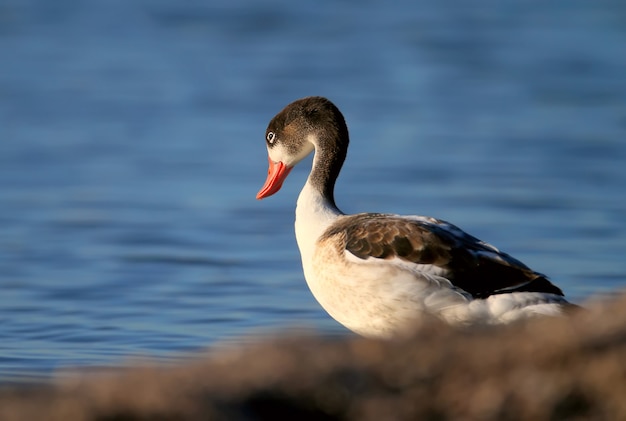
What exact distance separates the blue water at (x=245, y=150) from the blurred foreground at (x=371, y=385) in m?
0.41

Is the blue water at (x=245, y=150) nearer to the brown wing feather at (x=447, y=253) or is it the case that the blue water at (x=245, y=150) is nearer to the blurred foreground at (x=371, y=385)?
the blurred foreground at (x=371, y=385)

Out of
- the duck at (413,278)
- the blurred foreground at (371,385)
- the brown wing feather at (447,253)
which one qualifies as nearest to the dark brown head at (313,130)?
the duck at (413,278)

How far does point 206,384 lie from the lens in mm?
4059

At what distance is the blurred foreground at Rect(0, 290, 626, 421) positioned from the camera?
391 centimetres

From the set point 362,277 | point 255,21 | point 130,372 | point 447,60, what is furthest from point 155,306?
point 255,21

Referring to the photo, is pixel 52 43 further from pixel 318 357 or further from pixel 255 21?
pixel 318 357

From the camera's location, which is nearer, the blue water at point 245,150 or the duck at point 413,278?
the duck at point 413,278

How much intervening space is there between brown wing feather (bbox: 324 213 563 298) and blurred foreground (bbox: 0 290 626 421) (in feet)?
7.74

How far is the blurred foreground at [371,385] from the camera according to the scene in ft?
12.8

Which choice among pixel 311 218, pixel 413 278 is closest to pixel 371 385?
pixel 413 278

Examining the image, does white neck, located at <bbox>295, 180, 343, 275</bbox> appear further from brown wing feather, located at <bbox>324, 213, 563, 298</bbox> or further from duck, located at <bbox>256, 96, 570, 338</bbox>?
brown wing feather, located at <bbox>324, 213, 563, 298</bbox>

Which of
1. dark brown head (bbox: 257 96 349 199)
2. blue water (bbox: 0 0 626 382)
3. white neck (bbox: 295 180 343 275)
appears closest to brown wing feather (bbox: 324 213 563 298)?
white neck (bbox: 295 180 343 275)

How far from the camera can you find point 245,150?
47.7 ft

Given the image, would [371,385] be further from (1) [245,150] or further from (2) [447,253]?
(1) [245,150]
